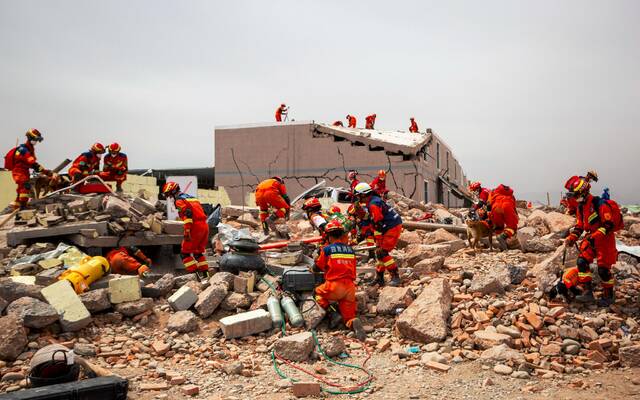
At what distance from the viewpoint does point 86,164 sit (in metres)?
10.5

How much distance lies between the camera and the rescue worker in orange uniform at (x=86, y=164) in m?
10.4

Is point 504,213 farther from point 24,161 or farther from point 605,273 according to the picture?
point 24,161

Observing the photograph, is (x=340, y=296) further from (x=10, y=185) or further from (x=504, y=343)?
(x=10, y=185)

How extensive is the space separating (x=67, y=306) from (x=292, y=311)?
2631mm

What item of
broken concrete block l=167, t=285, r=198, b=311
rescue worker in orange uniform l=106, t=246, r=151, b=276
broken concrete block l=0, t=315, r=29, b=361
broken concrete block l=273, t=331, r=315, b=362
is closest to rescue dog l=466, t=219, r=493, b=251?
broken concrete block l=273, t=331, r=315, b=362

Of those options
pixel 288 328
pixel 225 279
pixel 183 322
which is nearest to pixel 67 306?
pixel 183 322

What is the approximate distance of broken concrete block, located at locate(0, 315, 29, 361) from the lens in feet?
14.9

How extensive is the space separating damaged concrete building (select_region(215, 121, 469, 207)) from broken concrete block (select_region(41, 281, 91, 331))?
42.7ft

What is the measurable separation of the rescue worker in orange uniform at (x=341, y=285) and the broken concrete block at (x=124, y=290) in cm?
234

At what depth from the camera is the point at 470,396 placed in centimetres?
408

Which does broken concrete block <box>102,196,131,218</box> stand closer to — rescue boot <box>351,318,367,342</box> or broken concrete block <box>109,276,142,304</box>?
broken concrete block <box>109,276,142,304</box>

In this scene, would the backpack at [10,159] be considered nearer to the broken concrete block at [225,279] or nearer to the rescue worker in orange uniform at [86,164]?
the rescue worker in orange uniform at [86,164]

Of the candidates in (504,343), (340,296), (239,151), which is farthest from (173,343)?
(239,151)

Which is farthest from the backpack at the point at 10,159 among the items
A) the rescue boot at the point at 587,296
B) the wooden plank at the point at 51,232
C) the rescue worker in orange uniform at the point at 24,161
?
the rescue boot at the point at 587,296
